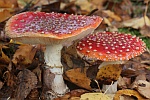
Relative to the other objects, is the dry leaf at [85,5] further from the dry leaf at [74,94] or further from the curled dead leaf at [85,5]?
the dry leaf at [74,94]

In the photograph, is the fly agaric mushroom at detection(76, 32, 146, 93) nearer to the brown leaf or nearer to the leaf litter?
the leaf litter

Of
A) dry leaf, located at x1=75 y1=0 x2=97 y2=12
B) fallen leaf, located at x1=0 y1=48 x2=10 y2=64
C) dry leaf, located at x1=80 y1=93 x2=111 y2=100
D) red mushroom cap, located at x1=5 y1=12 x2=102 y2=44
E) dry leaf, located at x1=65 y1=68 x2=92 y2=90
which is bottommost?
dry leaf, located at x1=80 y1=93 x2=111 y2=100

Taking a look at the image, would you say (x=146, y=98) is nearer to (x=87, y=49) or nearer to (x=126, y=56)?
(x=126, y=56)

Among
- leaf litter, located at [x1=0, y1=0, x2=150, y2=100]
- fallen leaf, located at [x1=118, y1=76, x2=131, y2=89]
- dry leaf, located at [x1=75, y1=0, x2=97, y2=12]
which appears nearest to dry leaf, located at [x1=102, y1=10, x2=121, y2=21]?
dry leaf, located at [x1=75, y1=0, x2=97, y2=12]

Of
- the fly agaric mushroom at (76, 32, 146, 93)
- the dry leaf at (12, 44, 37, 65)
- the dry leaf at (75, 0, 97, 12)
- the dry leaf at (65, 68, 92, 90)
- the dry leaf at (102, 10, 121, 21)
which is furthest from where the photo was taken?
the dry leaf at (75, 0, 97, 12)

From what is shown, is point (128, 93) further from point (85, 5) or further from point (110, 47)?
point (85, 5)

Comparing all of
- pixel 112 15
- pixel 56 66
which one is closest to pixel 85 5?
pixel 112 15
